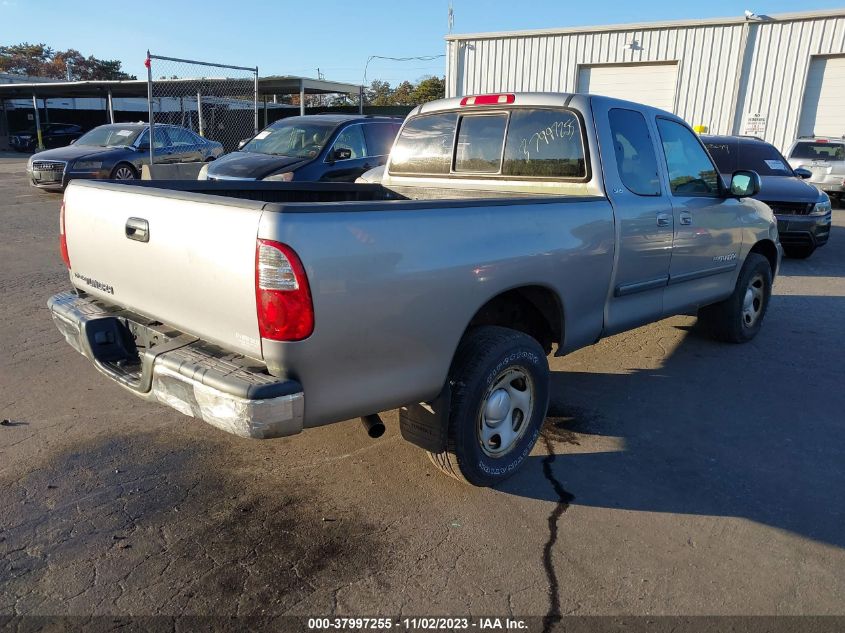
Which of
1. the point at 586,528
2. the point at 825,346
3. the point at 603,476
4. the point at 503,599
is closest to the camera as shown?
the point at 503,599

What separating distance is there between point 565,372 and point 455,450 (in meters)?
2.21

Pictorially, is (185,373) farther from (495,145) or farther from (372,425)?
(495,145)

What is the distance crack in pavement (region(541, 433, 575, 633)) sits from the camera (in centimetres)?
253

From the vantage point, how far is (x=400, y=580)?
8.89ft

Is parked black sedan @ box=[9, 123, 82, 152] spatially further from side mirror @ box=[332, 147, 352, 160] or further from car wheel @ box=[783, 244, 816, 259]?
car wheel @ box=[783, 244, 816, 259]

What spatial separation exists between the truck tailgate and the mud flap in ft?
2.85

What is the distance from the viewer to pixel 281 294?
241 cm

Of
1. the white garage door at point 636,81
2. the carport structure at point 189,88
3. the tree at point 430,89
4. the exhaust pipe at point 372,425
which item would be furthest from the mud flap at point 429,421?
the tree at point 430,89

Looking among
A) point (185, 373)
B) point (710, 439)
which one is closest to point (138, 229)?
point (185, 373)

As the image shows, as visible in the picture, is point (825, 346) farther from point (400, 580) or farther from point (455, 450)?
point (400, 580)

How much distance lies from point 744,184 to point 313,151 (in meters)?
6.65

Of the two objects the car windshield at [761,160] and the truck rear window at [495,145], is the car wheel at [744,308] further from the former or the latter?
the car windshield at [761,160]

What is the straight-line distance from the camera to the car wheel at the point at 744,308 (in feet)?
18.4

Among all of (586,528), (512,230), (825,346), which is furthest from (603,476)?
(825,346)
